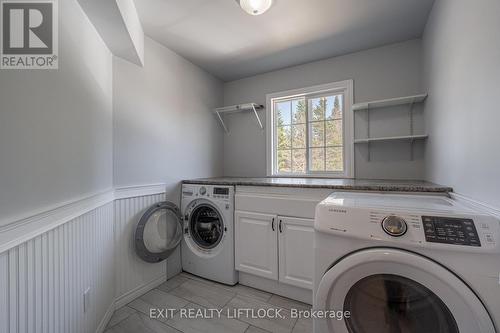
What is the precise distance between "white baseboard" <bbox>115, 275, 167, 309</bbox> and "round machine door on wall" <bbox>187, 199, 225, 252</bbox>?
0.43m

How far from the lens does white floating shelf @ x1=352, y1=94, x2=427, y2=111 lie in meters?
1.84

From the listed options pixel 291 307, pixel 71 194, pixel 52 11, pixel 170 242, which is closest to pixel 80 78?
pixel 52 11

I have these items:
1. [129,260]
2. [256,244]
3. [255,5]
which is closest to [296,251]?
[256,244]

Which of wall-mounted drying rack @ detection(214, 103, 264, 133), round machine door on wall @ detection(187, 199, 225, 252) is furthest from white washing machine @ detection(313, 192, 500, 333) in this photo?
wall-mounted drying rack @ detection(214, 103, 264, 133)

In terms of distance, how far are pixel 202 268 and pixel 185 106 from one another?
5.79 ft

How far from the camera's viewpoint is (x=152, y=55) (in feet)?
6.41

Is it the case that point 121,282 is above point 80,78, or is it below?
below

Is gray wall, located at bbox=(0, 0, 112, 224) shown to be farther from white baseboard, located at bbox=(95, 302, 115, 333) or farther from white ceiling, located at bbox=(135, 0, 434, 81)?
white baseboard, located at bbox=(95, 302, 115, 333)

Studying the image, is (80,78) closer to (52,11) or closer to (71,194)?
(52,11)

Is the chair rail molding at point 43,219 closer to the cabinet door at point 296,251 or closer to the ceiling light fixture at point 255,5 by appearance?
the cabinet door at point 296,251

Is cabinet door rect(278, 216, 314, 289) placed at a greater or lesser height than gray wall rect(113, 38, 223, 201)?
lesser

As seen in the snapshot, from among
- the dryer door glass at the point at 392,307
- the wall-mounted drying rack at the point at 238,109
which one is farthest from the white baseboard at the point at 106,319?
the wall-mounted drying rack at the point at 238,109

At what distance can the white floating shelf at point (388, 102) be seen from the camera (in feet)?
6.05

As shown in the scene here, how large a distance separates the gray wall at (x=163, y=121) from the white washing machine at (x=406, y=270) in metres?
1.62
